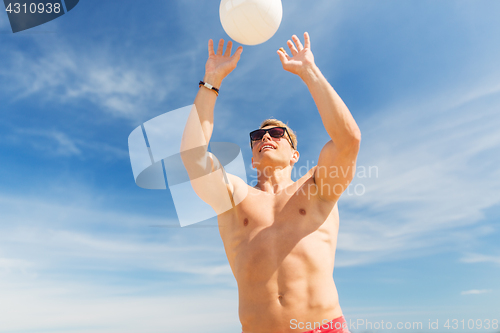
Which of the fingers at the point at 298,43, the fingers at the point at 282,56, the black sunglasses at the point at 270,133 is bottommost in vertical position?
the black sunglasses at the point at 270,133

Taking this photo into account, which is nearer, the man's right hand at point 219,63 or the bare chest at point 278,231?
the bare chest at point 278,231

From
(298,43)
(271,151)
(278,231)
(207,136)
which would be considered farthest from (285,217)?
(298,43)

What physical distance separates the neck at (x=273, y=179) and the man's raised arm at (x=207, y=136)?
858 millimetres

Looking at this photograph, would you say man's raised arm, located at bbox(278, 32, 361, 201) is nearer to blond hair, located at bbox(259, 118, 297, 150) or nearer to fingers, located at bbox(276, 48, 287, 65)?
fingers, located at bbox(276, 48, 287, 65)

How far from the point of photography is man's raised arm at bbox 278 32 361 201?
14.4ft

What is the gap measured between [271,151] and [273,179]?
50cm

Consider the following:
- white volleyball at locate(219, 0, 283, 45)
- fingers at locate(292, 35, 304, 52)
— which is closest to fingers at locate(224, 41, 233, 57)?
white volleyball at locate(219, 0, 283, 45)

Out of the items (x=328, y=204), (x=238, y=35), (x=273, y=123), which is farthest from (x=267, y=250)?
(x=238, y=35)

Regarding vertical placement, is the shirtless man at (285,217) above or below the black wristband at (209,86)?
below

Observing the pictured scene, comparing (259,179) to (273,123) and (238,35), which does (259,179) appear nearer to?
(273,123)

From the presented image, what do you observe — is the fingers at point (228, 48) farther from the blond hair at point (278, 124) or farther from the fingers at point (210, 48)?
the blond hair at point (278, 124)

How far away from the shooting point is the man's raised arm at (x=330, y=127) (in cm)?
440

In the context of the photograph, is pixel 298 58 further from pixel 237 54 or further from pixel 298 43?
pixel 237 54

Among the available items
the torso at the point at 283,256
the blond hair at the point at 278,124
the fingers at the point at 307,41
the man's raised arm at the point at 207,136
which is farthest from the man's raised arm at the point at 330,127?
the blond hair at the point at 278,124
